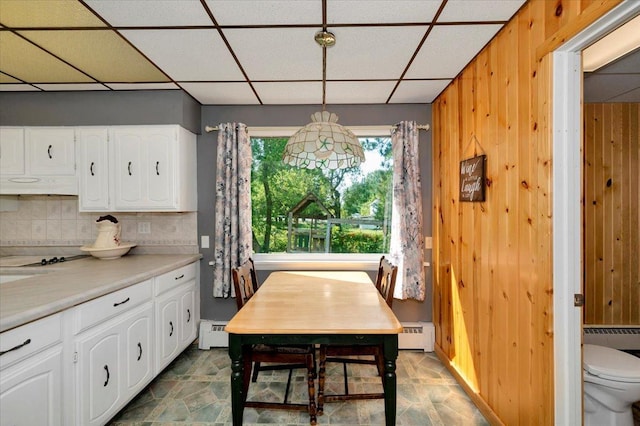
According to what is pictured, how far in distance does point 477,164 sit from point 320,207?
5.50ft

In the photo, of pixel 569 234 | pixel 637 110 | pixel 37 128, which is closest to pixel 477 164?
pixel 569 234

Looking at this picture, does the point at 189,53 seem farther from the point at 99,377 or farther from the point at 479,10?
the point at 99,377

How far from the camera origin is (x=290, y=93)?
112 inches

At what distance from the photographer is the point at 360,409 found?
→ 6.93 feet

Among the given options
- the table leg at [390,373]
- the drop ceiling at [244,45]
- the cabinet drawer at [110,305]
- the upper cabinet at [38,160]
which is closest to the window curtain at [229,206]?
the drop ceiling at [244,45]

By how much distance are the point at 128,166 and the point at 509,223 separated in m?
3.02

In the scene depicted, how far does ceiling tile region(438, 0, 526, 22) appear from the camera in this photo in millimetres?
1603

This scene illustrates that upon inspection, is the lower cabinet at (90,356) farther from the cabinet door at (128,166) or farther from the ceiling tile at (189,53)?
the ceiling tile at (189,53)

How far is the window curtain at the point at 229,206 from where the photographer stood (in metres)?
3.03

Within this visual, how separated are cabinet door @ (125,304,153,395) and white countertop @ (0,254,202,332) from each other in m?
0.30

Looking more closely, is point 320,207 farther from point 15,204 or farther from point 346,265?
point 15,204

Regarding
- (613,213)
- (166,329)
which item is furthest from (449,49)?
(166,329)

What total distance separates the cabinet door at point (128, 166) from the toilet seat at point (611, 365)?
3.46 metres

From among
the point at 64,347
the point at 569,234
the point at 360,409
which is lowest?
the point at 360,409
